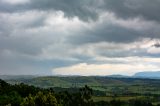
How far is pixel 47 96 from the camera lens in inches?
6816

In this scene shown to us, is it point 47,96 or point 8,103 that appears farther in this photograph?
point 8,103

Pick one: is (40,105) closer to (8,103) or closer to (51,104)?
(51,104)

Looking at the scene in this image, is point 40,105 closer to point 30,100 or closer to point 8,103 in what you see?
point 30,100

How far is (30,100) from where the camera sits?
16975 cm

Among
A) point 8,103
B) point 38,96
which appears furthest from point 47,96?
point 8,103

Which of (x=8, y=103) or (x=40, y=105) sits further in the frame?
(x=8, y=103)

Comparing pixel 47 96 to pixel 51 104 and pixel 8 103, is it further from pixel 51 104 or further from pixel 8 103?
pixel 8 103

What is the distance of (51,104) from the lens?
171625 millimetres

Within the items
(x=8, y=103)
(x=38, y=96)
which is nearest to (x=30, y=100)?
(x=38, y=96)

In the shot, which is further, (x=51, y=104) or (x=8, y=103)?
(x=8, y=103)

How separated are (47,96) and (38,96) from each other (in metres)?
4.85

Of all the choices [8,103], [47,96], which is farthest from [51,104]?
[8,103]

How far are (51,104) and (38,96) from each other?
8.35 metres

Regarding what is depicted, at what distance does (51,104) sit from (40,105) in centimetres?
631
